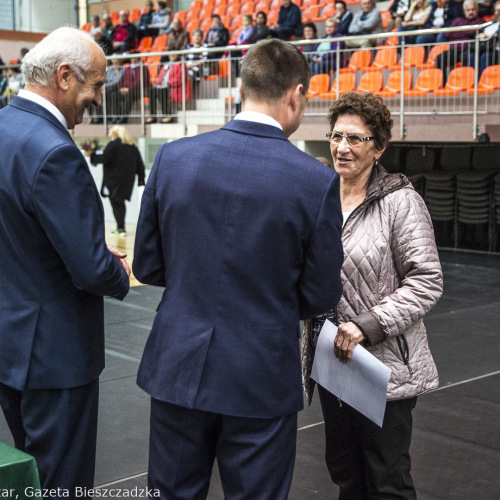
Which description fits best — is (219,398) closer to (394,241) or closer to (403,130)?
(394,241)

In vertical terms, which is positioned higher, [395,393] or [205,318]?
[205,318]

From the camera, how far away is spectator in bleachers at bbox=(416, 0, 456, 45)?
11617 millimetres

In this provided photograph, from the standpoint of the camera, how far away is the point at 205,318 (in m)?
2.20

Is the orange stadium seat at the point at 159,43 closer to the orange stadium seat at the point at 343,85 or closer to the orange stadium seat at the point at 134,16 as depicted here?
the orange stadium seat at the point at 134,16

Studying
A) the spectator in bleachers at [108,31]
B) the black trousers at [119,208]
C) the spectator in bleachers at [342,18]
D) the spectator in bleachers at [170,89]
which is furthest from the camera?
the spectator in bleachers at [108,31]

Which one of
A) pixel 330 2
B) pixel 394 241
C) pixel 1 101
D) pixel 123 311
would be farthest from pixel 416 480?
pixel 1 101

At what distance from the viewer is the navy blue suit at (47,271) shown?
2387 millimetres

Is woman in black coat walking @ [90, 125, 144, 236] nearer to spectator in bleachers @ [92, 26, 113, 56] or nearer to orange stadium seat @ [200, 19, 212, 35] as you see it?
spectator in bleachers @ [92, 26, 113, 56]

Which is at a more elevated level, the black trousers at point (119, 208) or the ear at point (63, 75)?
the ear at point (63, 75)

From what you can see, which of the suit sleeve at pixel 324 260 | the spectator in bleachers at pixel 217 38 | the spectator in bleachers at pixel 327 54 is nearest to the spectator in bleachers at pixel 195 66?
the spectator in bleachers at pixel 217 38

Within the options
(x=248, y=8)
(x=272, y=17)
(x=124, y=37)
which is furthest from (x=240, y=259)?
(x=124, y=37)

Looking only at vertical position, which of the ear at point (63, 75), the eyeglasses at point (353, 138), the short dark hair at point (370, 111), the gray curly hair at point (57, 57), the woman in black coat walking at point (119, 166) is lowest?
the woman in black coat walking at point (119, 166)

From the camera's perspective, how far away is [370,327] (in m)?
2.71

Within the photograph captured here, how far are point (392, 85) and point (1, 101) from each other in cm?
1021
